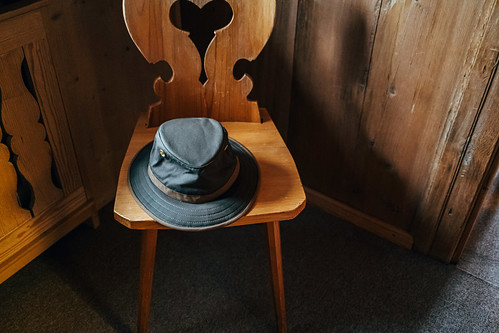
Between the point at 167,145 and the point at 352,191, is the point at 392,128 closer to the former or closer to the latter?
the point at 352,191

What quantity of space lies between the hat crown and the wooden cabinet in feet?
1.57

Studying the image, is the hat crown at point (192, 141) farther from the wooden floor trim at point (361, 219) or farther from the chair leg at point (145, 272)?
the wooden floor trim at point (361, 219)

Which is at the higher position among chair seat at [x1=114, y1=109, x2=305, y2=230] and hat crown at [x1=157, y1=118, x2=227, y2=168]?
hat crown at [x1=157, y1=118, x2=227, y2=168]

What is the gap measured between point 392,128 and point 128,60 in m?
0.90

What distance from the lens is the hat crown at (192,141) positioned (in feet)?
3.30

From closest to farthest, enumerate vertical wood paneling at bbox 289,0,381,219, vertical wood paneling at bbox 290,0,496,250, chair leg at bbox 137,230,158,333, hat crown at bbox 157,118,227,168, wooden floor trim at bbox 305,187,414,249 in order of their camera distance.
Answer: hat crown at bbox 157,118,227,168
chair leg at bbox 137,230,158,333
vertical wood paneling at bbox 290,0,496,250
vertical wood paneling at bbox 289,0,381,219
wooden floor trim at bbox 305,187,414,249

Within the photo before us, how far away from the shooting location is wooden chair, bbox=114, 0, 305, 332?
1086 millimetres

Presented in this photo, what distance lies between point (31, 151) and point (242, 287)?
76 cm

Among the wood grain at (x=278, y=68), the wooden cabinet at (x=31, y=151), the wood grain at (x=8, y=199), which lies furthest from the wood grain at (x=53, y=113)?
the wood grain at (x=278, y=68)

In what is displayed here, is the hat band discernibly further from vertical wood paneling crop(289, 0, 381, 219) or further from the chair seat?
vertical wood paneling crop(289, 0, 381, 219)

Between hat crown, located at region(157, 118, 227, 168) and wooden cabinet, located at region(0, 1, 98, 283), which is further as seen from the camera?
wooden cabinet, located at region(0, 1, 98, 283)

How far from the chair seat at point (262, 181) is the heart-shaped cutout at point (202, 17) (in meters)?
0.40

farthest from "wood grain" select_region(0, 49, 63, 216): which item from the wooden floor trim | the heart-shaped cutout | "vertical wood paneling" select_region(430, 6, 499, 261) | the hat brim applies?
"vertical wood paneling" select_region(430, 6, 499, 261)

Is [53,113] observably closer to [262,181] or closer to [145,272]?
[145,272]
